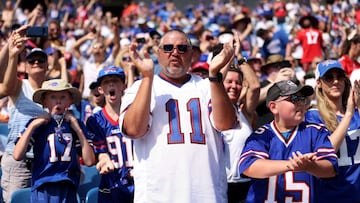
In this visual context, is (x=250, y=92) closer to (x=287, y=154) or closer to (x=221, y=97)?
(x=287, y=154)

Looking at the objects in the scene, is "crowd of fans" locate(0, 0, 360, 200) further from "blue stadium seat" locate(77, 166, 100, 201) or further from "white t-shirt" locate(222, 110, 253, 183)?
"blue stadium seat" locate(77, 166, 100, 201)

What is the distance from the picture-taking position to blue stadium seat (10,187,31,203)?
567cm

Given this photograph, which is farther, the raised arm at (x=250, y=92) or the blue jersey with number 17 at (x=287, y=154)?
the raised arm at (x=250, y=92)

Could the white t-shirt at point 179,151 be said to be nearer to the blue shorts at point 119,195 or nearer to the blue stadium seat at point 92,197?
the blue shorts at point 119,195

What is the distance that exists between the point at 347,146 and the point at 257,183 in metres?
0.87

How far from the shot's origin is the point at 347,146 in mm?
4898

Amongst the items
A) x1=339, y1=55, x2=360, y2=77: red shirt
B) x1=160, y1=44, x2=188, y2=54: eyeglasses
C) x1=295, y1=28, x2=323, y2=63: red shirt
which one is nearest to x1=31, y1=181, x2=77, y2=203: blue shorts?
x1=160, y1=44, x2=188, y2=54: eyeglasses

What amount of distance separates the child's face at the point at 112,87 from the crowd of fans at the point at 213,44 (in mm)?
220

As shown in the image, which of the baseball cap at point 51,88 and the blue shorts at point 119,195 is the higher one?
the baseball cap at point 51,88

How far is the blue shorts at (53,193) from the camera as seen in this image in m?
5.49

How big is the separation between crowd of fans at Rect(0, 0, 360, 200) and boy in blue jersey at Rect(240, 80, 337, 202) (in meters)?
0.65

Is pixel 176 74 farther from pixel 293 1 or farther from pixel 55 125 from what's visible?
pixel 293 1

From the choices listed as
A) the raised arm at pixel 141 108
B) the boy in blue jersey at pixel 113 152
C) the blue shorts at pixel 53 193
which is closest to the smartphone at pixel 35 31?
the boy in blue jersey at pixel 113 152

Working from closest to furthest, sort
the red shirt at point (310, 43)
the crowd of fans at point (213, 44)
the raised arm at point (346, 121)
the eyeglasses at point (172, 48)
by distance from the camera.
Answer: the eyeglasses at point (172, 48)
the raised arm at point (346, 121)
the crowd of fans at point (213, 44)
the red shirt at point (310, 43)
